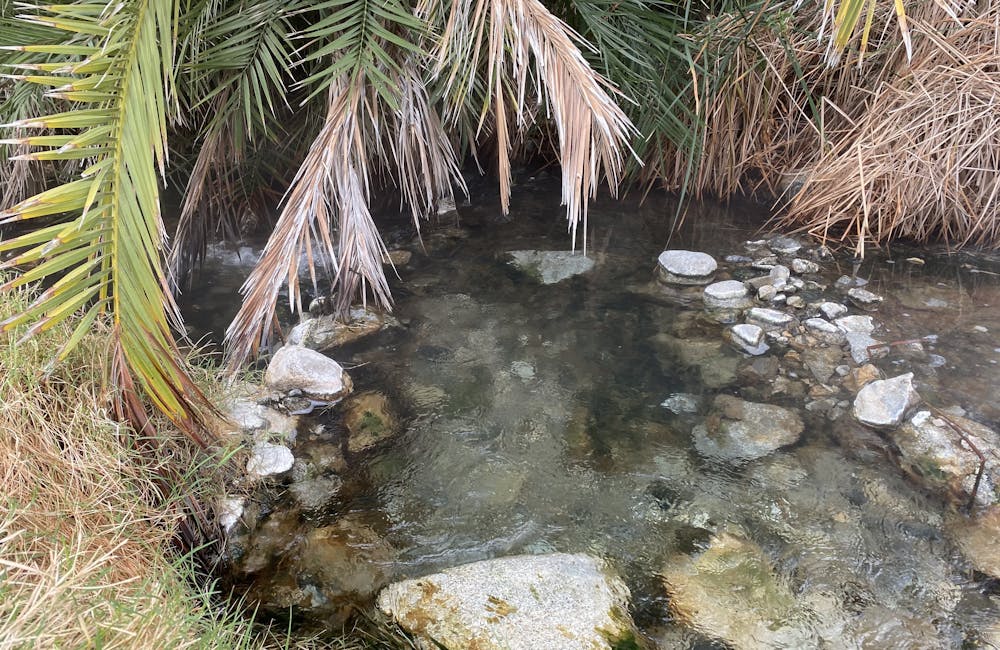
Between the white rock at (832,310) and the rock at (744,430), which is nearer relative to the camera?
the rock at (744,430)

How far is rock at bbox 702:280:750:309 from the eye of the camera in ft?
8.53

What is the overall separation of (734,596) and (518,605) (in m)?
0.49

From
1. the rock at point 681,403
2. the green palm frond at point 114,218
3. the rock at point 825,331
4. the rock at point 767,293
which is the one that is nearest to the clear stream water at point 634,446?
the rock at point 681,403

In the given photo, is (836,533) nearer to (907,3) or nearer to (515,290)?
(515,290)

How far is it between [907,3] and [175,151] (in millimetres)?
2941

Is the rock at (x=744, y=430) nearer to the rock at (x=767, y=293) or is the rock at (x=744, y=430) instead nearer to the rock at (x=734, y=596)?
the rock at (x=734, y=596)

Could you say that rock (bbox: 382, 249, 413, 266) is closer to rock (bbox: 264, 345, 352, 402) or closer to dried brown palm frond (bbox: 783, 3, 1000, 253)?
rock (bbox: 264, 345, 352, 402)

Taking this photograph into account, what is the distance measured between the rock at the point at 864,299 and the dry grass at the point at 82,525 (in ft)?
7.44

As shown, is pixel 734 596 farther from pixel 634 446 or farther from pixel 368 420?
pixel 368 420

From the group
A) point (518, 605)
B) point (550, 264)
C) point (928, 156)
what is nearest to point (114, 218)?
point (518, 605)

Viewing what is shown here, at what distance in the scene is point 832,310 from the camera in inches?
98.6

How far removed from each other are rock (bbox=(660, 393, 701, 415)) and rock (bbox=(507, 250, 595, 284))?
2.64 ft

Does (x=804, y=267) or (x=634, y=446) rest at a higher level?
(x=804, y=267)

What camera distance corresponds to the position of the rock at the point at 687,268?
2.74 metres
